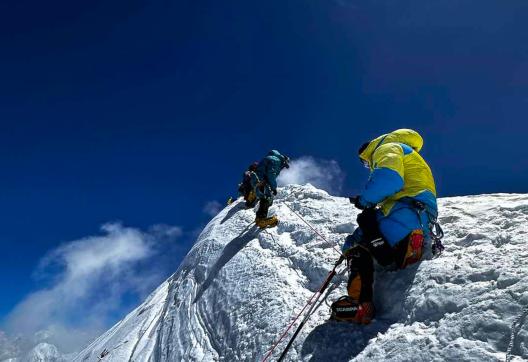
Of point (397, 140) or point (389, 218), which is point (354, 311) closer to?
point (389, 218)

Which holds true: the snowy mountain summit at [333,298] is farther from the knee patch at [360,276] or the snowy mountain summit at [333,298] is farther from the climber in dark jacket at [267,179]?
the climber in dark jacket at [267,179]

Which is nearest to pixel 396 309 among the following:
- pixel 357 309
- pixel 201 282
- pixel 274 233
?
pixel 357 309

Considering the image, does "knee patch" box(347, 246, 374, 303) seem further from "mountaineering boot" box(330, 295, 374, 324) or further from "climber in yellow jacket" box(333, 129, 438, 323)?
"mountaineering boot" box(330, 295, 374, 324)

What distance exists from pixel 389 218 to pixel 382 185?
583mm

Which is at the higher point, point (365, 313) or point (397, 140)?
point (397, 140)

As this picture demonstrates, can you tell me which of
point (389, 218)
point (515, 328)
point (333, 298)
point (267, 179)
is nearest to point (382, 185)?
point (389, 218)

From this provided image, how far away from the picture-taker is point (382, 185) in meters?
6.08

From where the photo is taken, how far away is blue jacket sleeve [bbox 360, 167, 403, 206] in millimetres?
6055

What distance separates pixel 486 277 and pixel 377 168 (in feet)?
6.81

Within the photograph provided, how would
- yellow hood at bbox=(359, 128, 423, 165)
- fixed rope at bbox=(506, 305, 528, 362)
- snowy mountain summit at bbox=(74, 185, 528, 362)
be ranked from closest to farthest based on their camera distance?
1. fixed rope at bbox=(506, 305, 528, 362)
2. snowy mountain summit at bbox=(74, 185, 528, 362)
3. yellow hood at bbox=(359, 128, 423, 165)

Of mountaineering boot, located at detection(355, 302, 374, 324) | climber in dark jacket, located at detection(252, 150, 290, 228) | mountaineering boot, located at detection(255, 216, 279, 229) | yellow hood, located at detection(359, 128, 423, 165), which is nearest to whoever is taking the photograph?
mountaineering boot, located at detection(355, 302, 374, 324)

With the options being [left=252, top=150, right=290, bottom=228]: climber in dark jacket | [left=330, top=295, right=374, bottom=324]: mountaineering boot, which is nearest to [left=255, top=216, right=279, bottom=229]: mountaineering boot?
[left=252, top=150, right=290, bottom=228]: climber in dark jacket

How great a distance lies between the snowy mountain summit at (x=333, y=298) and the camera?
461 centimetres

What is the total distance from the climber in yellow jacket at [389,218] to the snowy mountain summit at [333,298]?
31 centimetres
